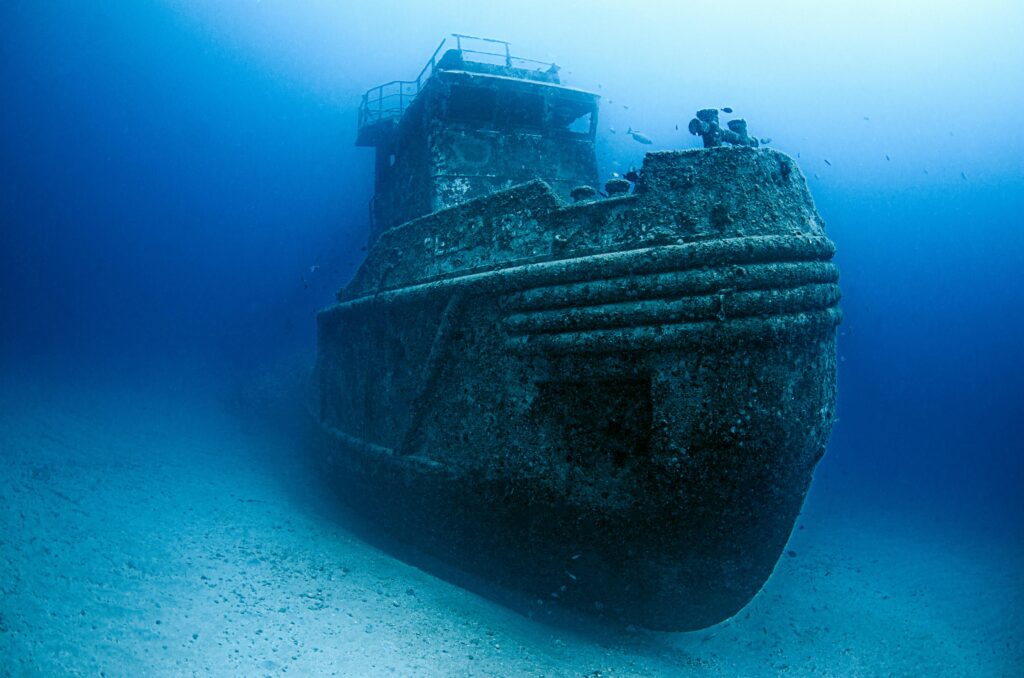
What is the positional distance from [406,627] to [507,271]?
2728 mm

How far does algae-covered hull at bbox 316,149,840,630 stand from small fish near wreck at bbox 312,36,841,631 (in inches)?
0.5

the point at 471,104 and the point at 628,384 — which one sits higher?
the point at 471,104

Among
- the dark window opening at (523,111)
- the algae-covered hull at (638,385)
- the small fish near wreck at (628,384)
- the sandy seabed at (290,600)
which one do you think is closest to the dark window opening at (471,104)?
the dark window opening at (523,111)

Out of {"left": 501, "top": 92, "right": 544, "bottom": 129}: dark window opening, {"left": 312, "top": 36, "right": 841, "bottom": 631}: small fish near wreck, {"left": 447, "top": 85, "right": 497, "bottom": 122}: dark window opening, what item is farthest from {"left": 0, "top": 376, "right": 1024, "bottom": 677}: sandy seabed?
{"left": 501, "top": 92, "right": 544, "bottom": 129}: dark window opening

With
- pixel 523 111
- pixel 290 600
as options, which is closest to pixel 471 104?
pixel 523 111

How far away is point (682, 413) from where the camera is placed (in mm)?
3432

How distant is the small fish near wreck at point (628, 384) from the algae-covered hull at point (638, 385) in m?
0.01

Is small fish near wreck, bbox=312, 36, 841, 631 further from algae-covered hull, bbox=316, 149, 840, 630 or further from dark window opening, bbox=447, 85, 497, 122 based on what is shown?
dark window opening, bbox=447, 85, 497, 122

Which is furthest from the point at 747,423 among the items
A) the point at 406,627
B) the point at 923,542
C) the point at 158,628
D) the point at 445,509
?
the point at 923,542

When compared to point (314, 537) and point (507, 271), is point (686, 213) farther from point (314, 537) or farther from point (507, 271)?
point (314, 537)

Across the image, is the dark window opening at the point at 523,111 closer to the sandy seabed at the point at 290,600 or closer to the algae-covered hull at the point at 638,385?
the algae-covered hull at the point at 638,385

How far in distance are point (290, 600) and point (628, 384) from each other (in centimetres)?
315

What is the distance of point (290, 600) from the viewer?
13.7ft

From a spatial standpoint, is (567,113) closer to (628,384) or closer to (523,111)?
(523,111)
